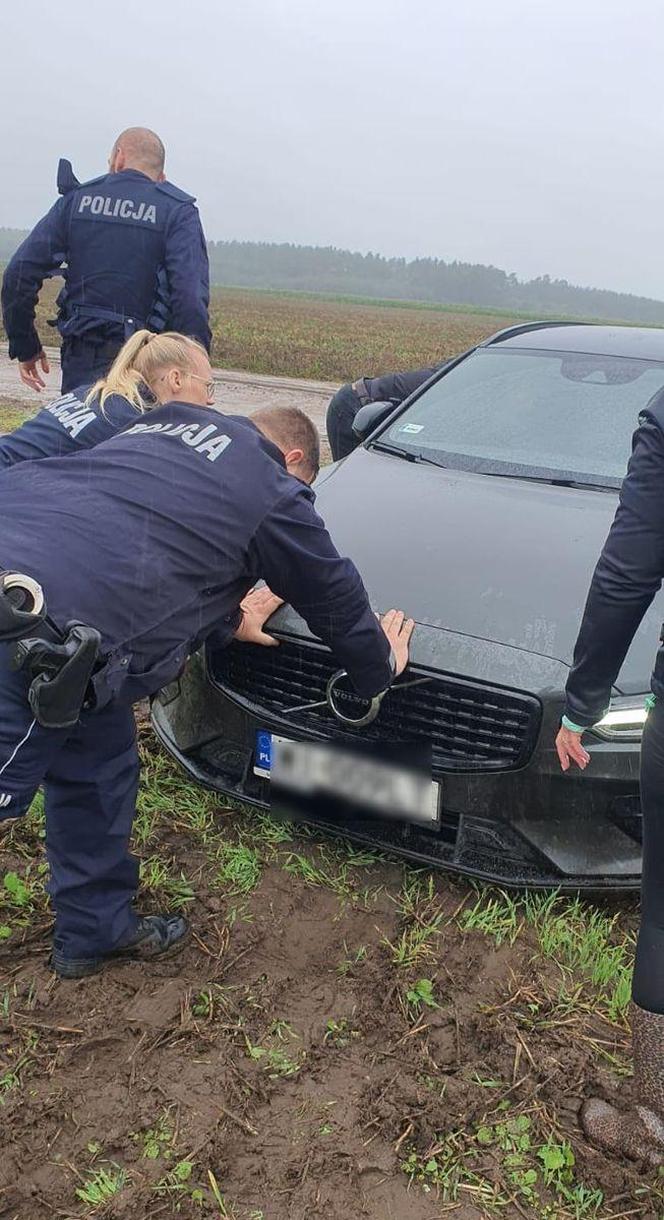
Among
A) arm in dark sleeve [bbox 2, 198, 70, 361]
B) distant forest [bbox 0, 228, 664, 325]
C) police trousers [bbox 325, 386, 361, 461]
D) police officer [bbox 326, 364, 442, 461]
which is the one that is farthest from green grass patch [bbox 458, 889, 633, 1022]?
distant forest [bbox 0, 228, 664, 325]

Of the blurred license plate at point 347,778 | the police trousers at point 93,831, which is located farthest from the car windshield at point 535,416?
the police trousers at point 93,831

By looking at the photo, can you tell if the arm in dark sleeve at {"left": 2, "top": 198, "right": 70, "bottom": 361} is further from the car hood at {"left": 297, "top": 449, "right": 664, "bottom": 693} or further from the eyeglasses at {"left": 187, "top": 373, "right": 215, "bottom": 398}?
the eyeglasses at {"left": 187, "top": 373, "right": 215, "bottom": 398}

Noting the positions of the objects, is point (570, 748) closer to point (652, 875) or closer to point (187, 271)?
point (652, 875)

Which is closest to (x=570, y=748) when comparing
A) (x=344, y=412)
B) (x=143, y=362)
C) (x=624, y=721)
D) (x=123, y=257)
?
(x=624, y=721)

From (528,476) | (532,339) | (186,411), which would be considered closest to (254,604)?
(186,411)

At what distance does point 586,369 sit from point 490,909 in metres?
2.30

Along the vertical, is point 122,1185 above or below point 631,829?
below

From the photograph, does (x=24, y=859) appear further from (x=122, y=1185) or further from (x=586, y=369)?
(x=586, y=369)

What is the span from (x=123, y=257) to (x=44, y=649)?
109 inches

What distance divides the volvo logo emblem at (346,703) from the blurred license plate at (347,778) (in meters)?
0.10

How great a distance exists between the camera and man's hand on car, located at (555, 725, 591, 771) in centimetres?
199

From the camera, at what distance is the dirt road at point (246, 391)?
1127 cm

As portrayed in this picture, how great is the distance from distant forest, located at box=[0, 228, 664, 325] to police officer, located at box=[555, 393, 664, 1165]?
11167 cm

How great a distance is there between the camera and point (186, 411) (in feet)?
7.09
